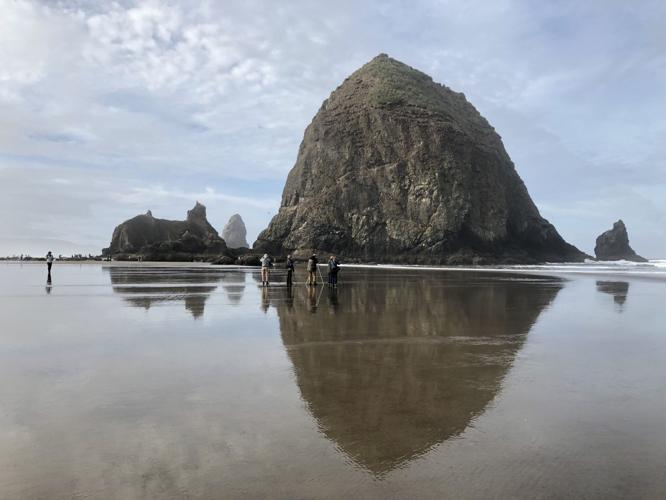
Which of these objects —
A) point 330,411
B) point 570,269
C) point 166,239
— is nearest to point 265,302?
Result: point 330,411

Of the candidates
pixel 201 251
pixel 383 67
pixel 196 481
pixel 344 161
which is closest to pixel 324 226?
pixel 344 161

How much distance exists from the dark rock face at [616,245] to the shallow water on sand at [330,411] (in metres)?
120

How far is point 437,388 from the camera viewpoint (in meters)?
5.63

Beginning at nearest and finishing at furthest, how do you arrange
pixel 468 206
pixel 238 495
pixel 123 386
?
pixel 238 495 < pixel 123 386 < pixel 468 206

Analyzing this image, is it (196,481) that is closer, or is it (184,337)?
(196,481)

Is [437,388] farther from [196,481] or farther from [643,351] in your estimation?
[643,351]

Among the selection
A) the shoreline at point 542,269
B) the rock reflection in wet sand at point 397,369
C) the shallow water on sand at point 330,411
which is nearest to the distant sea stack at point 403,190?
the shoreline at point 542,269

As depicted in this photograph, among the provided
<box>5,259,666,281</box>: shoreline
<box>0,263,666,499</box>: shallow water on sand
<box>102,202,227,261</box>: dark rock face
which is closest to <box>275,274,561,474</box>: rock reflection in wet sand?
<box>0,263,666,499</box>: shallow water on sand

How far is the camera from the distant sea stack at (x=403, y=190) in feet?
253

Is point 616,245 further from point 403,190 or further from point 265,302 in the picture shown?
point 265,302

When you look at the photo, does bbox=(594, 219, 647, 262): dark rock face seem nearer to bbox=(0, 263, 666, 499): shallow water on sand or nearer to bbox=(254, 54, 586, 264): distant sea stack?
bbox=(254, 54, 586, 264): distant sea stack

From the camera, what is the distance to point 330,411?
478 cm

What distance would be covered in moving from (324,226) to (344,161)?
542 inches

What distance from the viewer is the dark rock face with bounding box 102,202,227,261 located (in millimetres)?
78875
